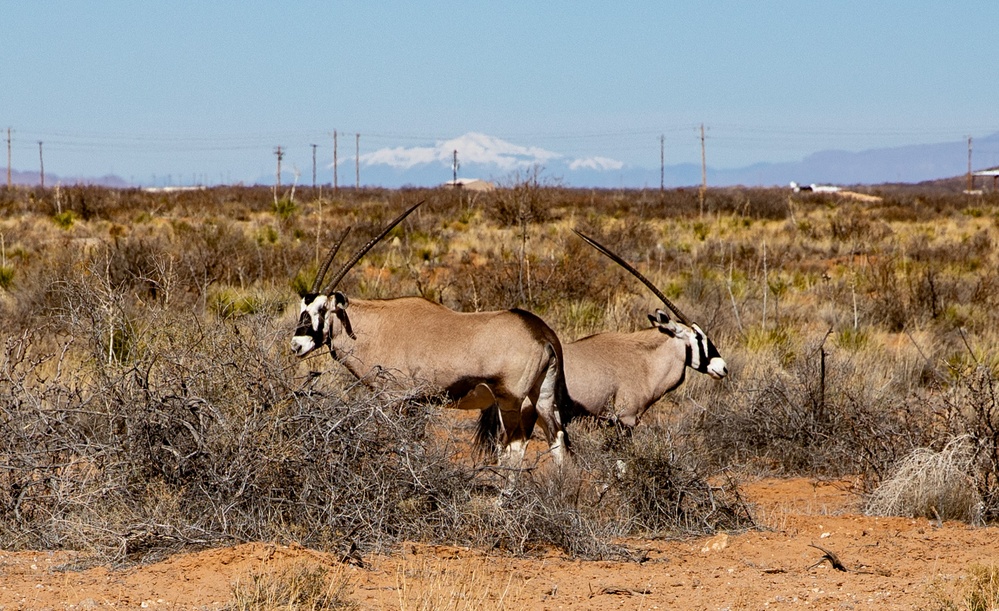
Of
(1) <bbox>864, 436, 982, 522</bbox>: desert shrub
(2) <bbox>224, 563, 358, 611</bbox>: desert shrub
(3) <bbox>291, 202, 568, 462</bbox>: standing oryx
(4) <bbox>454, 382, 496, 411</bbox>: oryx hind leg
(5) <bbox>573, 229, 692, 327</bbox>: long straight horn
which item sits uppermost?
(5) <bbox>573, 229, 692, 327</bbox>: long straight horn

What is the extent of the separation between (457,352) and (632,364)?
1765mm

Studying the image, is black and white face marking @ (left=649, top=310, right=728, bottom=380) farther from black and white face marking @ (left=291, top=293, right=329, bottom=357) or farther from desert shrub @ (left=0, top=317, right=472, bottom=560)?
desert shrub @ (left=0, top=317, right=472, bottom=560)

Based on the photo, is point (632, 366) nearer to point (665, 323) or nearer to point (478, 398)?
point (665, 323)

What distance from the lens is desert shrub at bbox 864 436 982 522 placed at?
23.2 feet

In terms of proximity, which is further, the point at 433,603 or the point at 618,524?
the point at 618,524

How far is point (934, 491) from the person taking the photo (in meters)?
7.07

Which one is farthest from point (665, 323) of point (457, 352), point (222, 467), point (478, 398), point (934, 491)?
point (222, 467)

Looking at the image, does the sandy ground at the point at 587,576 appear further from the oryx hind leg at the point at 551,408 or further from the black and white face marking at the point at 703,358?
the black and white face marking at the point at 703,358

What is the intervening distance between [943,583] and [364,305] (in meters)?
4.33

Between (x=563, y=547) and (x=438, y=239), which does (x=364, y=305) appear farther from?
(x=438, y=239)

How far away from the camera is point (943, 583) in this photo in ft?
17.2

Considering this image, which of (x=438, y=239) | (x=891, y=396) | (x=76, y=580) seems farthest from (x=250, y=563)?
(x=438, y=239)

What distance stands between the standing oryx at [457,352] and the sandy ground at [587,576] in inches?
59.0

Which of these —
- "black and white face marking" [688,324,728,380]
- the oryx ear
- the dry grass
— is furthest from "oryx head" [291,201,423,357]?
the dry grass
